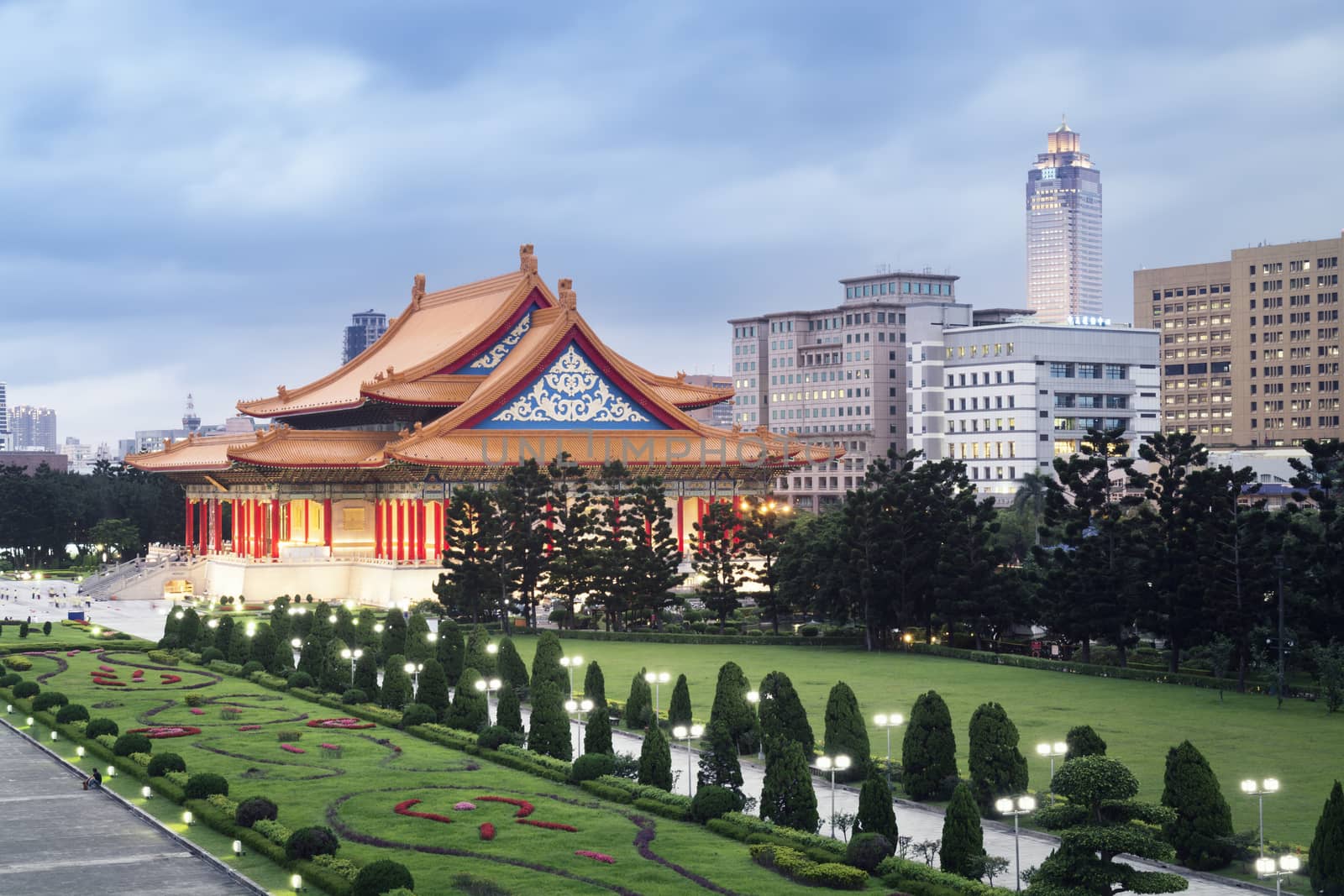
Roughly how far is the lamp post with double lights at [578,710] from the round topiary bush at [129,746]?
375 inches

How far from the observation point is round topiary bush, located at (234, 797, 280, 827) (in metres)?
30.4

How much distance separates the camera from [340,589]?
79.8 metres

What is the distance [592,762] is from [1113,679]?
22.0 metres

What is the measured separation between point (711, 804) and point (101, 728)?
17.6m

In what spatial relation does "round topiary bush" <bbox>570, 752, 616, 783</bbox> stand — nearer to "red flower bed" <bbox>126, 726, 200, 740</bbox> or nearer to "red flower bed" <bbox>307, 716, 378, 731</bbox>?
"red flower bed" <bbox>307, 716, 378, 731</bbox>

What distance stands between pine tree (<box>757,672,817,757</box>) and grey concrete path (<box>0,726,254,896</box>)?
1193 cm

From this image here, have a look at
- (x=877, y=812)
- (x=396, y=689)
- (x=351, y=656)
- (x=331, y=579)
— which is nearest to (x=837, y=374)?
(x=331, y=579)

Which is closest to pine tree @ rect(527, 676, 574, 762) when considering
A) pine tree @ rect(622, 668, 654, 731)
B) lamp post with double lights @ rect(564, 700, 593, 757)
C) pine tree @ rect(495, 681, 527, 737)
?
lamp post with double lights @ rect(564, 700, 593, 757)

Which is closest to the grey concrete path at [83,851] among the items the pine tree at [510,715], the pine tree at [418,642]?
A: the pine tree at [510,715]

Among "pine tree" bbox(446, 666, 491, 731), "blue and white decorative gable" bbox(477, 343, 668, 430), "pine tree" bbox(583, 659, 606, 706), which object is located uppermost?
"blue and white decorative gable" bbox(477, 343, 668, 430)

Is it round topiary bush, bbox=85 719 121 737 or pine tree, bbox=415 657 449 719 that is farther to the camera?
pine tree, bbox=415 657 449 719

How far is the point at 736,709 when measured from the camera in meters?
37.1

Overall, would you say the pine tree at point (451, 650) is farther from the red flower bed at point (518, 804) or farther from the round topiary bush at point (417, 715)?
the red flower bed at point (518, 804)

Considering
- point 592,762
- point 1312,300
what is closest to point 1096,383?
point 1312,300
